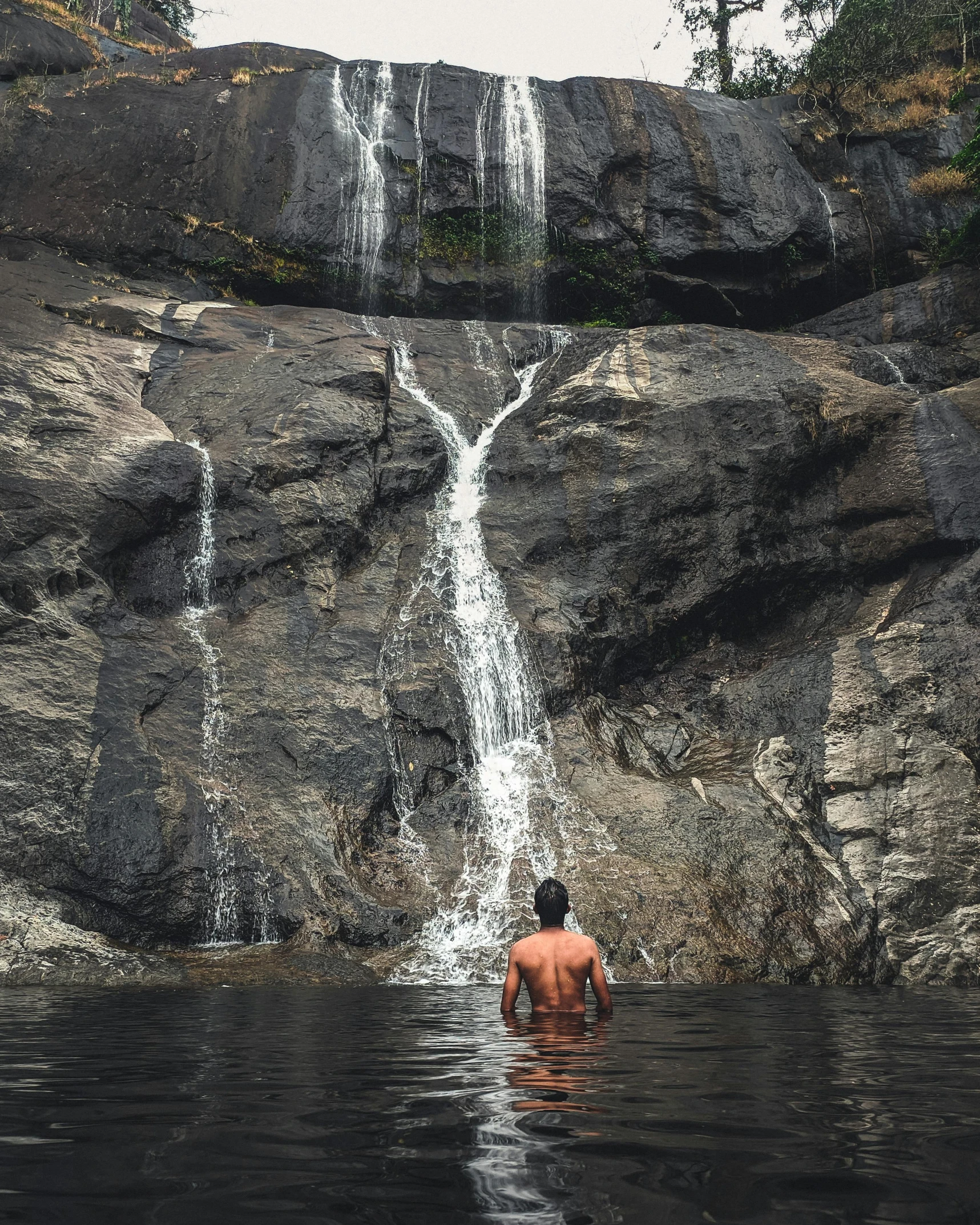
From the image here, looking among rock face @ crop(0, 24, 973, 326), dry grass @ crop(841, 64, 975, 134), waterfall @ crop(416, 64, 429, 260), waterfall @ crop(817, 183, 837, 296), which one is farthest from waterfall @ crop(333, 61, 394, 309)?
dry grass @ crop(841, 64, 975, 134)

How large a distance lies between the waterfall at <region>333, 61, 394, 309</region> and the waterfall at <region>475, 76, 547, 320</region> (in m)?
2.40

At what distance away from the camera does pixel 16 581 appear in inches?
523

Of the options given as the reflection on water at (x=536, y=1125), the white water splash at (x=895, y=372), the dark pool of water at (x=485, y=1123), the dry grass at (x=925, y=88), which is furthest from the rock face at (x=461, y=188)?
the reflection on water at (x=536, y=1125)

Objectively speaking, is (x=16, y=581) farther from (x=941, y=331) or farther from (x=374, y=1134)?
(x=941, y=331)

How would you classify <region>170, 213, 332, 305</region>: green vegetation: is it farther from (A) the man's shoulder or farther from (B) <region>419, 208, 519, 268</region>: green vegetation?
(A) the man's shoulder

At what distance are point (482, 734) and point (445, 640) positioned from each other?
5.18 feet

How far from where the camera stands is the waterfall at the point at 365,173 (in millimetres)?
23422

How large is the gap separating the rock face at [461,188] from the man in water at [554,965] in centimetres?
1963

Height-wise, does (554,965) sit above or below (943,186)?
below

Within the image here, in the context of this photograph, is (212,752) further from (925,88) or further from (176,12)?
(176,12)

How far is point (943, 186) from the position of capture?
81.9 feet

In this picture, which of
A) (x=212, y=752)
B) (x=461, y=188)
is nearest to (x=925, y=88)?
(x=461, y=188)

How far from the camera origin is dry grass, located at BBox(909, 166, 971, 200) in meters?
24.9

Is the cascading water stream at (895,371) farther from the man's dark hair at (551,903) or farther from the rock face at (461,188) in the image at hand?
the man's dark hair at (551,903)
